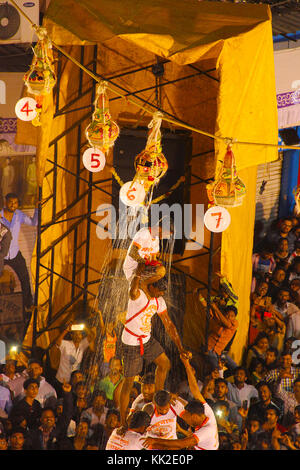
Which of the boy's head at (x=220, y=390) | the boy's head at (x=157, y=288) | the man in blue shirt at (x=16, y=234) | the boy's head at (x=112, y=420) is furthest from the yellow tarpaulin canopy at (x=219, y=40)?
the man in blue shirt at (x=16, y=234)

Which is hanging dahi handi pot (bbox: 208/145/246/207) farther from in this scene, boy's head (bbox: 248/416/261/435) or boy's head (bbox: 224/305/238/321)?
boy's head (bbox: 248/416/261/435)

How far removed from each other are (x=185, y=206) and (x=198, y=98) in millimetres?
1401

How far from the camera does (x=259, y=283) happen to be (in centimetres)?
1091

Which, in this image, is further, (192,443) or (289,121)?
(289,121)

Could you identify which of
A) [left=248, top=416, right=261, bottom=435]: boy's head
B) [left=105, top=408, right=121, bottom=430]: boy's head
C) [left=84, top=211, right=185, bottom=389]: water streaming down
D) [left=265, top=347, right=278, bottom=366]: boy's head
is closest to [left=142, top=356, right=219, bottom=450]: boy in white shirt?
[left=105, top=408, right=121, bottom=430]: boy's head

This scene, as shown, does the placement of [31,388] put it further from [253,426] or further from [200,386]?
[253,426]

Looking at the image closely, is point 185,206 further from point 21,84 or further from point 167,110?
point 21,84

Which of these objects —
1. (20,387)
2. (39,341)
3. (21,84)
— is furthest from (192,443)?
(21,84)

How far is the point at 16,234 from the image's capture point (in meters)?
11.9

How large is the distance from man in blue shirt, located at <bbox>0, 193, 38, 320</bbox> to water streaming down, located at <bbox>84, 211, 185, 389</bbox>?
1.91 m

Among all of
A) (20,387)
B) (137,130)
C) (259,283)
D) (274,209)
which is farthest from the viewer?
(274,209)

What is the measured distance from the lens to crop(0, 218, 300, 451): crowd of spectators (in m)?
8.82

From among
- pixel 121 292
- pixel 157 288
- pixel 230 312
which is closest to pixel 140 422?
pixel 157 288

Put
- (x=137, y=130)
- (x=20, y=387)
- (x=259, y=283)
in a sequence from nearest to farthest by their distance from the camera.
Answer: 1. (x=20, y=387)
2. (x=137, y=130)
3. (x=259, y=283)
